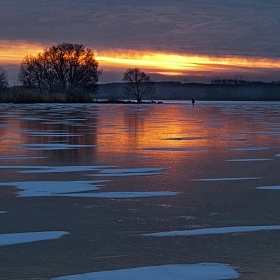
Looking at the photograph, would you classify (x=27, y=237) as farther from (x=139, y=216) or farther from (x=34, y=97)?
(x=34, y=97)

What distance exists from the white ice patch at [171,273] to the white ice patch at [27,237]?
34.0 inches

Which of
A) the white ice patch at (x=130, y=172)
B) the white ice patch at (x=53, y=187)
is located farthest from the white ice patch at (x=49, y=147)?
the white ice patch at (x=53, y=187)

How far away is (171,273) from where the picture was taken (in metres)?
3.43

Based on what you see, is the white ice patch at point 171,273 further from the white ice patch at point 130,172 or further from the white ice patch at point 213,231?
the white ice patch at point 130,172

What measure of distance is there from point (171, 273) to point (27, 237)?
1259mm

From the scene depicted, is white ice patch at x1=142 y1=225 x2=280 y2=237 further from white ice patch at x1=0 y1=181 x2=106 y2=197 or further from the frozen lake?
white ice patch at x1=0 y1=181 x2=106 y2=197

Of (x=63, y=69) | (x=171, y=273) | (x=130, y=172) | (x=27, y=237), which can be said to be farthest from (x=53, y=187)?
(x=63, y=69)

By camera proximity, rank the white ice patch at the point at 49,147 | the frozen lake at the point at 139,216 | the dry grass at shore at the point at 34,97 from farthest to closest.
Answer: the dry grass at shore at the point at 34,97 → the white ice patch at the point at 49,147 → the frozen lake at the point at 139,216

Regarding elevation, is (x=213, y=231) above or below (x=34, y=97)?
below

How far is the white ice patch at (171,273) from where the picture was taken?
3344mm

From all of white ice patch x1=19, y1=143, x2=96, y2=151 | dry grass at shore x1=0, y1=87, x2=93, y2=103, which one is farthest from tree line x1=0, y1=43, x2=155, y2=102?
white ice patch x1=19, y1=143, x2=96, y2=151

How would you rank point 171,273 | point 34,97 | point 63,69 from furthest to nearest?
point 63,69, point 34,97, point 171,273

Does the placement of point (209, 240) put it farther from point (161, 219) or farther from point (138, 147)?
point (138, 147)

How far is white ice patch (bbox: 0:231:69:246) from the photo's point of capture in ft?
13.4
